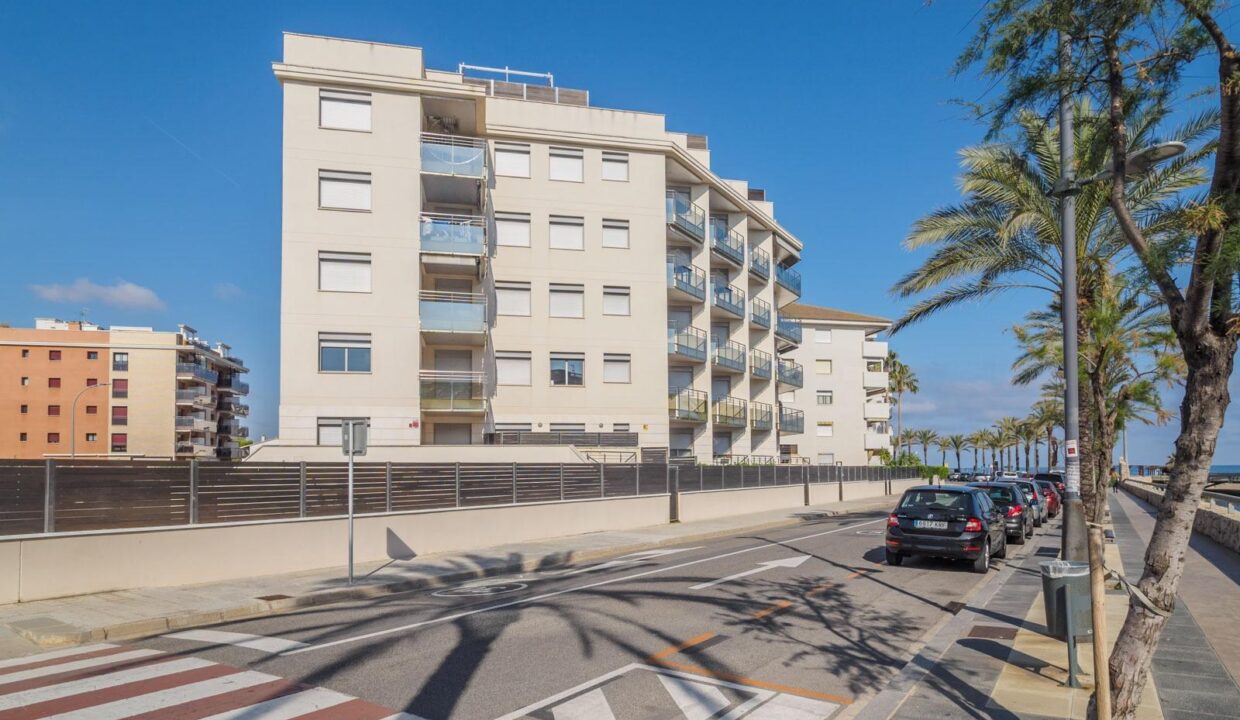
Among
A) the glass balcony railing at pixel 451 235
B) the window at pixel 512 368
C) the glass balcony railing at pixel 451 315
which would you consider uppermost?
the glass balcony railing at pixel 451 235

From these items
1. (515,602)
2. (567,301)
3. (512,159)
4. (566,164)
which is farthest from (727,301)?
(515,602)

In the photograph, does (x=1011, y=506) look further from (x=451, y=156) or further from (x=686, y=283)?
(x=451, y=156)

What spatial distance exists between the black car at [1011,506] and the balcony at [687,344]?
16.8m

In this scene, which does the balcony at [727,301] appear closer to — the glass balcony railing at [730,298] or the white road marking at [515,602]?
the glass balcony railing at [730,298]

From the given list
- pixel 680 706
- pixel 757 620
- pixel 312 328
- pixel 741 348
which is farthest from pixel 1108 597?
pixel 741 348

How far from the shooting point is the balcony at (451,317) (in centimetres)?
2998

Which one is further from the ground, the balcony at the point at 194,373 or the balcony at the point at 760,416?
the balcony at the point at 194,373

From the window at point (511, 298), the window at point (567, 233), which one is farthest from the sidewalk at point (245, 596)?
the window at point (567, 233)

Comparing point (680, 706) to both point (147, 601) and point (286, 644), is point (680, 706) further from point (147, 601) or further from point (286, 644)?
point (147, 601)

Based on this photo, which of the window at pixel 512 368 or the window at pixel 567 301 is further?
the window at pixel 567 301

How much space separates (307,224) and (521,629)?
2272 centimetres

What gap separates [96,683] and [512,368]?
26.7m

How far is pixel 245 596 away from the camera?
481 inches

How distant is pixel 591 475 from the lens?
24.1 meters
